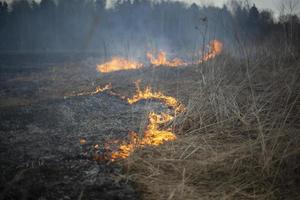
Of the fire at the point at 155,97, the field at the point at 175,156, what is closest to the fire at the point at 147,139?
the field at the point at 175,156

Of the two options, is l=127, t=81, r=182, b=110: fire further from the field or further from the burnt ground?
the field

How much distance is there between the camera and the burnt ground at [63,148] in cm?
275

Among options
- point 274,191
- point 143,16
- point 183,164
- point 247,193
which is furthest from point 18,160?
point 143,16

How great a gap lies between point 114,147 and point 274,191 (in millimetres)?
1984

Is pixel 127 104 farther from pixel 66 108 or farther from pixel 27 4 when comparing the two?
pixel 27 4

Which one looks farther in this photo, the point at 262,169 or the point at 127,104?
the point at 127,104

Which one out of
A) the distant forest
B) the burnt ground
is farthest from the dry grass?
the distant forest

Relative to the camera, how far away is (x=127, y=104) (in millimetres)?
7141

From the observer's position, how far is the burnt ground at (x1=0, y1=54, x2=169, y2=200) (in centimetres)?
275

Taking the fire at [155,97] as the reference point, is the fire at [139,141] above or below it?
below

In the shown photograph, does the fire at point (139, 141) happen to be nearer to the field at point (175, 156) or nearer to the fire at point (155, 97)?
the field at point (175, 156)

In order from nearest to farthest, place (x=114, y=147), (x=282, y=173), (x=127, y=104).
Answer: (x=282, y=173), (x=114, y=147), (x=127, y=104)

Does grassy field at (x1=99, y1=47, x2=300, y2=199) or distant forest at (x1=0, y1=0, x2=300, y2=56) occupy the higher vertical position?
distant forest at (x1=0, y1=0, x2=300, y2=56)

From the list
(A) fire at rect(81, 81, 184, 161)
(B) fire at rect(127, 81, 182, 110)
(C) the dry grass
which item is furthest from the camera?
(B) fire at rect(127, 81, 182, 110)
